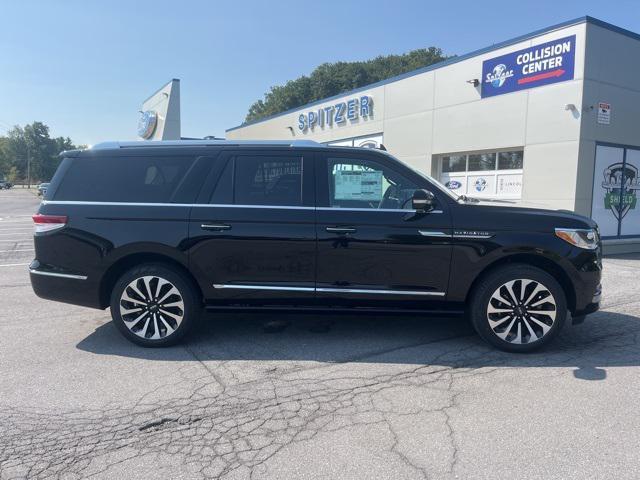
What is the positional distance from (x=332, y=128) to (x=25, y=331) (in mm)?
17509

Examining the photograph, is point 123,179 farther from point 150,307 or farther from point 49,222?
point 150,307

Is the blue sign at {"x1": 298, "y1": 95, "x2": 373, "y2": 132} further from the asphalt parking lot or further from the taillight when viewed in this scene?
the taillight

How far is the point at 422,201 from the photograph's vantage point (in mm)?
4445

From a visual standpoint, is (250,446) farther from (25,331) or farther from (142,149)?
(25,331)

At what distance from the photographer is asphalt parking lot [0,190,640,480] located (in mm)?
2826

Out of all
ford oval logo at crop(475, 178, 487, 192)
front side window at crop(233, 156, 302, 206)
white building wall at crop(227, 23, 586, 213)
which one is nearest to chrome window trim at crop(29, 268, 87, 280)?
front side window at crop(233, 156, 302, 206)

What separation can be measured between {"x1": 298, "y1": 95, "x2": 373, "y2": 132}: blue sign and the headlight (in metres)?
14.9

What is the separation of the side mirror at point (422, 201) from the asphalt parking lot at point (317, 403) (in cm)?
138

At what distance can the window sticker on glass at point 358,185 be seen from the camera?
4.71 meters

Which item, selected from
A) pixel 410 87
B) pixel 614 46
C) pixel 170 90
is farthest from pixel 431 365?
pixel 170 90

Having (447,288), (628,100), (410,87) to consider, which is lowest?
(447,288)

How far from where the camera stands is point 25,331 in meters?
5.33

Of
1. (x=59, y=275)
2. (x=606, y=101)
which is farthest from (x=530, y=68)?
(x=59, y=275)

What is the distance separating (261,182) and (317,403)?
2.21 meters
